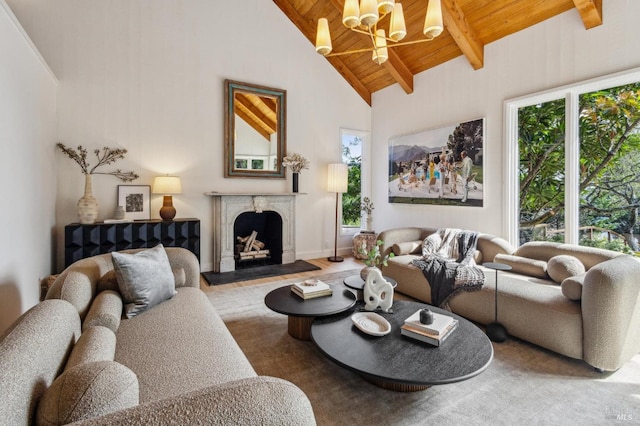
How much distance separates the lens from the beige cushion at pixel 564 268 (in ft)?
8.84

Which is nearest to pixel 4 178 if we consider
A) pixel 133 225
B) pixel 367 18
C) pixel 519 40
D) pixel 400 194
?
pixel 133 225

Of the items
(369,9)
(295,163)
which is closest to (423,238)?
(295,163)

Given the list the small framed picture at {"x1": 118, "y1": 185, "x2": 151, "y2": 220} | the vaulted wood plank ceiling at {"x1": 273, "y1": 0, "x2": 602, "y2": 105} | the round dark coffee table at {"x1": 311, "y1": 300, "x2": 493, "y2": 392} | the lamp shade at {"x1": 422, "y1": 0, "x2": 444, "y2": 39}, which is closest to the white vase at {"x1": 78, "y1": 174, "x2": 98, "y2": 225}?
the small framed picture at {"x1": 118, "y1": 185, "x2": 151, "y2": 220}

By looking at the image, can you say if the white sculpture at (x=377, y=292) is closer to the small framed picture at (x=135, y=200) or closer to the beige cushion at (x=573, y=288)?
the beige cushion at (x=573, y=288)

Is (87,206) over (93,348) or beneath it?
over

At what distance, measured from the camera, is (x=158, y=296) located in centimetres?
218

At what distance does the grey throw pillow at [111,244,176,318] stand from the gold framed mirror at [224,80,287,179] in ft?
9.81

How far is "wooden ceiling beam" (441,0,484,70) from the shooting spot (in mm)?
3863

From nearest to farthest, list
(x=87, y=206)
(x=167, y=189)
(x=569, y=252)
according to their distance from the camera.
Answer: (x=569, y=252) < (x=87, y=206) < (x=167, y=189)

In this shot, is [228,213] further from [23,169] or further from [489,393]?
[489,393]

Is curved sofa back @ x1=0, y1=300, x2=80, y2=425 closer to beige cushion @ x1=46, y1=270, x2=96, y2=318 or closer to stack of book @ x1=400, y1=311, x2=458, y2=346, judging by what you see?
beige cushion @ x1=46, y1=270, x2=96, y2=318

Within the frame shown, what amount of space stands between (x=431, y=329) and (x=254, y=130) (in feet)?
14.2

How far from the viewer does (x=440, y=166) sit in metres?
4.88

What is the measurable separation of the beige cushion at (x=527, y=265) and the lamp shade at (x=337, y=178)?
9.75 ft
